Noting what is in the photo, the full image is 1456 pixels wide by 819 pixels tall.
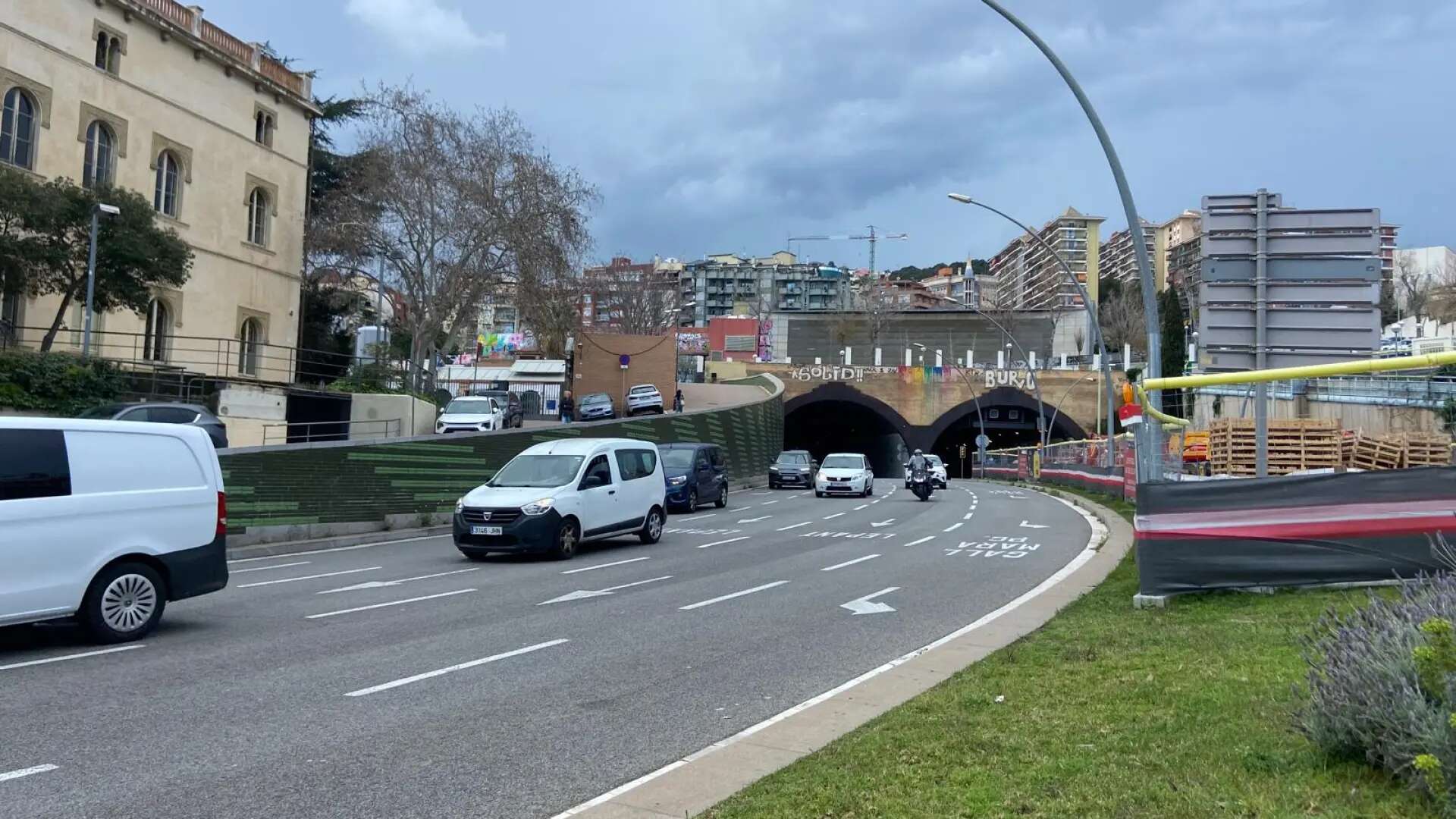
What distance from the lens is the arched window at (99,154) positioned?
35219 millimetres

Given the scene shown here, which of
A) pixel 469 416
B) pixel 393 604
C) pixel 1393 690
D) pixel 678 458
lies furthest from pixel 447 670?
pixel 469 416

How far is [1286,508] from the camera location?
413 inches

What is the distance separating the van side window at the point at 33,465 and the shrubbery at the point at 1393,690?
934 cm

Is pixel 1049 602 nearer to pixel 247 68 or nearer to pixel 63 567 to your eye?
pixel 63 567

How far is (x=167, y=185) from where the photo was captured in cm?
3897

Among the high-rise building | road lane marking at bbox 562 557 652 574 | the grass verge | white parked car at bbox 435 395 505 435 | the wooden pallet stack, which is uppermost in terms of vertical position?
the high-rise building

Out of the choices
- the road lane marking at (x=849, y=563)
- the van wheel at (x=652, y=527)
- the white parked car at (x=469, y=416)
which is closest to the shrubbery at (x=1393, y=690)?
the road lane marking at (x=849, y=563)

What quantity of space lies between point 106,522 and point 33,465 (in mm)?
752

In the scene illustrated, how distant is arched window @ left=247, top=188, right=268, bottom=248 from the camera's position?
43591 millimetres

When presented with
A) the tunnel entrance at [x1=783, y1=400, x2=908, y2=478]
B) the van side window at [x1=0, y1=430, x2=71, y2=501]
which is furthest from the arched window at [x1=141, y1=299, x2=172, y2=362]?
the tunnel entrance at [x1=783, y1=400, x2=908, y2=478]

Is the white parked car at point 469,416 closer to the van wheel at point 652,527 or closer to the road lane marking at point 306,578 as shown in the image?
the van wheel at point 652,527

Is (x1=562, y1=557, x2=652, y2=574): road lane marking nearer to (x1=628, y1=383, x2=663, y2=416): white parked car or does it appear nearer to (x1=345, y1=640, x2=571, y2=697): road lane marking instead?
(x1=345, y1=640, x2=571, y2=697): road lane marking

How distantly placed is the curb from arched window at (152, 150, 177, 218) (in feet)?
116

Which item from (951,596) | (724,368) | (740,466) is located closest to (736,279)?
(724,368)
